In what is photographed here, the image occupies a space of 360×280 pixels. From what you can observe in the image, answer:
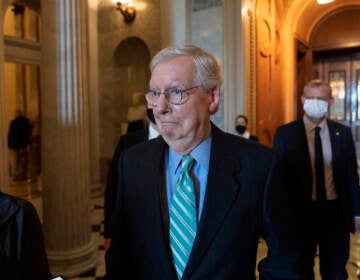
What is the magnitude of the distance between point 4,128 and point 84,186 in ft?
3.48

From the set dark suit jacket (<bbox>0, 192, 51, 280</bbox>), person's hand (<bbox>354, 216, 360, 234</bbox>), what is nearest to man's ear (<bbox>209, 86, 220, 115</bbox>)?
dark suit jacket (<bbox>0, 192, 51, 280</bbox>)

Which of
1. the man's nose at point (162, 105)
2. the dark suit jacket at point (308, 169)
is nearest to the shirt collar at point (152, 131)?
the dark suit jacket at point (308, 169)

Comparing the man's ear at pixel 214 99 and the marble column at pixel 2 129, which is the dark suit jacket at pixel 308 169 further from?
the marble column at pixel 2 129

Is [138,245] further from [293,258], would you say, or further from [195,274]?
[293,258]

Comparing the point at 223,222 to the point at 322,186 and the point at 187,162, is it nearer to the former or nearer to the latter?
the point at 187,162

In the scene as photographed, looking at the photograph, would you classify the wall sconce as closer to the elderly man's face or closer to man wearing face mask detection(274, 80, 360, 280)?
man wearing face mask detection(274, 80, 360, 280)

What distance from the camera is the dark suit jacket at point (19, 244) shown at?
130 centimetres

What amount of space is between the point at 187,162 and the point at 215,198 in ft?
0.54

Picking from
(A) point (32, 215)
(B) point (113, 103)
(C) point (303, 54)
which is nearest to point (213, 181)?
(A) point (32, 215)

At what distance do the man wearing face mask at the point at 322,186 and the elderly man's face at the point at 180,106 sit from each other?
70.1 inches

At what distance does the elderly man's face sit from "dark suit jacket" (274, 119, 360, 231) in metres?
1.77

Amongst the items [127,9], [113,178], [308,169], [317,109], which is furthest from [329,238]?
[127,9]

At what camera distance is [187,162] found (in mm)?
1374

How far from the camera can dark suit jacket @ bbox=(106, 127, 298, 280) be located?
4.30ft
